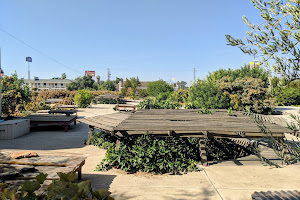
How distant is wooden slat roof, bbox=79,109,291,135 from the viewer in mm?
7586

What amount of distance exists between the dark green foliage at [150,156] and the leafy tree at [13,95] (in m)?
13.8

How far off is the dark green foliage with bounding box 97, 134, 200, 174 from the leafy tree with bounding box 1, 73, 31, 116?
13.8 meters

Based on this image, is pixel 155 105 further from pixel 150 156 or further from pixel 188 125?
pixel 150 156

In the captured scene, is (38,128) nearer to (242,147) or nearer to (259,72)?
(242,147)

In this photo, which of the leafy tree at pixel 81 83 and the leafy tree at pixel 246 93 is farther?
the leafy tree at pixel 81 83

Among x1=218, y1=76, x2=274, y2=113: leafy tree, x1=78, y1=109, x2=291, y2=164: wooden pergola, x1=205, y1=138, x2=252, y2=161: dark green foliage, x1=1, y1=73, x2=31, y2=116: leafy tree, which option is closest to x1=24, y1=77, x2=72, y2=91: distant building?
x1=1, y1=73, x2=31, y2=116: leafy tree

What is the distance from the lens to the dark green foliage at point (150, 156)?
746 cm

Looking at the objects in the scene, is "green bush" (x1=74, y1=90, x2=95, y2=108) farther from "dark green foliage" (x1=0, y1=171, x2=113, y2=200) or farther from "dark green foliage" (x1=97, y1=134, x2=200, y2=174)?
"dark green foliage" (x1=0, y1=171, x2=113, y2=200)

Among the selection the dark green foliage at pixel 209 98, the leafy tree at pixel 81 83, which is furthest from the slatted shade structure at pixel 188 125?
the leafy tree at pixel 81 83

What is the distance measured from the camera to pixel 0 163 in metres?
5.75

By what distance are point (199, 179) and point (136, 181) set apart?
201cm

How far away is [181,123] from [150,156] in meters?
1.93

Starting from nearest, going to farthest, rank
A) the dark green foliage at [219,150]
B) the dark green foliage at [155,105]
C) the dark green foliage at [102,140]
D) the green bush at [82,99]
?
the dark green foliage at [219,150], the dark green foliage at [102,140], the dark green foliage at [155,105], the green bush at [82,99]

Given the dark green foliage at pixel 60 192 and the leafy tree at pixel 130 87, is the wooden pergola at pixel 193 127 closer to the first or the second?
the dark green foliage at pixel 60 192
